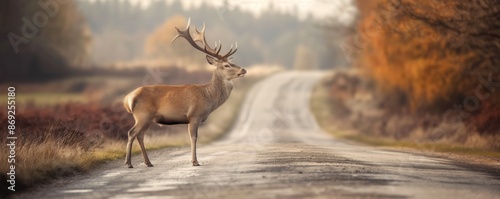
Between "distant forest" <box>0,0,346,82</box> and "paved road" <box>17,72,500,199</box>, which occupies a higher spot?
"distant forest" <box>0,0,346,82</box>

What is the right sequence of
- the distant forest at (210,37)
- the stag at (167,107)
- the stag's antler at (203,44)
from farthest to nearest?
the distant forest at (210,37) < the stag's antler at (203,44) < the stag at (167,107)

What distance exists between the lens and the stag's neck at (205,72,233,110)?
20594 mm

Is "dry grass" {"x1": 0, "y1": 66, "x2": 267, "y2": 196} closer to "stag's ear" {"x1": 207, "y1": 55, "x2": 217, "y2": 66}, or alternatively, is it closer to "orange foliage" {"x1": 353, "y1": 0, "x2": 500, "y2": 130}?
"stag's ear" {"x1": 207, "y1": 55, "x2": 217, "y2": 66}

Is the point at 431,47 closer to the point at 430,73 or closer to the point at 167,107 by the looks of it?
the point at 430,73

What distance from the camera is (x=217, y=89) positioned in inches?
816

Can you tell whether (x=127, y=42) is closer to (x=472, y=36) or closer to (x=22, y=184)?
(x=472, y=36)

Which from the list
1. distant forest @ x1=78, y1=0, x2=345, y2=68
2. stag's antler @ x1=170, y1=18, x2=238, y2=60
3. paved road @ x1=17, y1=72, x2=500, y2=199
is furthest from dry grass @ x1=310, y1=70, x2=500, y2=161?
distant forest @ x1=78, y1=0, x2=345, y2=68

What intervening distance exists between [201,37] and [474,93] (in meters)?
18.9

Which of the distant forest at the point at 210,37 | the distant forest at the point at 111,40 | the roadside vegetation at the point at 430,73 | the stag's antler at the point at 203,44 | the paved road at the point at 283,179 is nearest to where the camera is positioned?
the paved road at the point at 283,179

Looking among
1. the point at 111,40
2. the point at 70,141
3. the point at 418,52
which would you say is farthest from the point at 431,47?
the point at 111,40

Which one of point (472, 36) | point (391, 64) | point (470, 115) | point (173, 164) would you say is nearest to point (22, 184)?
point (173, 164)

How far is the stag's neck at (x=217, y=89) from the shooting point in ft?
67.6

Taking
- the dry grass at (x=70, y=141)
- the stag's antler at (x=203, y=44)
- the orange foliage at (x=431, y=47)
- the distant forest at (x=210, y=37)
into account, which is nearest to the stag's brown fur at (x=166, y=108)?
the stag's antler at (x=203, y=44)

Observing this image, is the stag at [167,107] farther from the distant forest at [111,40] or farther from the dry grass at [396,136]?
the dry grass at [396,136]
